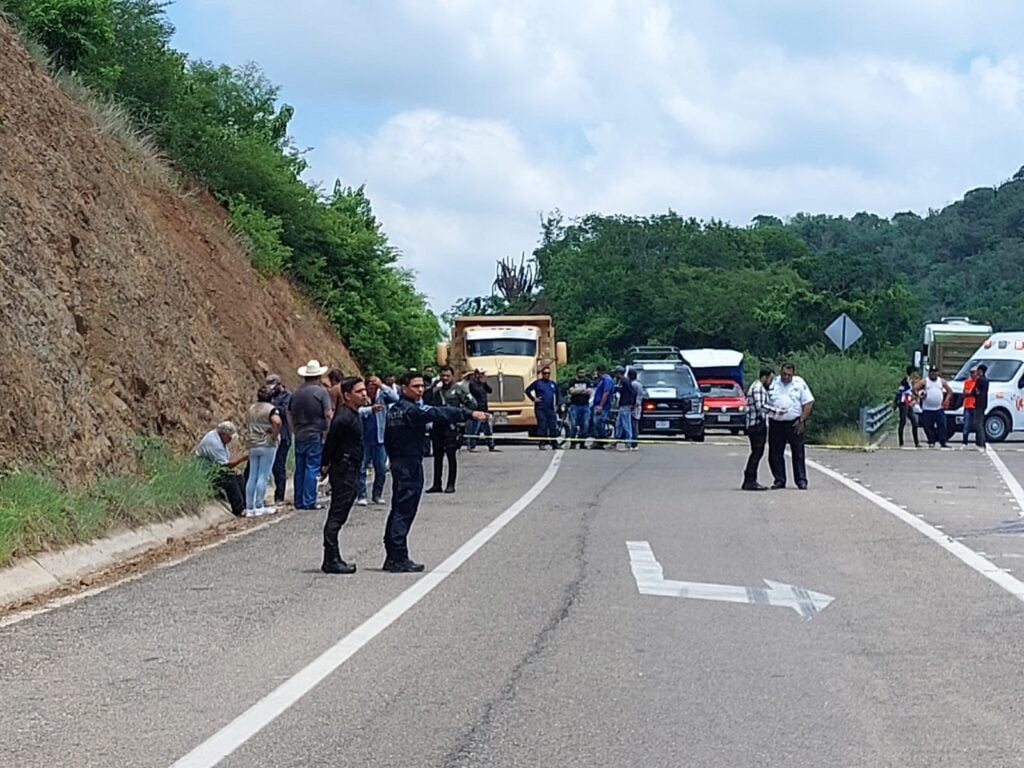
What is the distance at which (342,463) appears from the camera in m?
13.9

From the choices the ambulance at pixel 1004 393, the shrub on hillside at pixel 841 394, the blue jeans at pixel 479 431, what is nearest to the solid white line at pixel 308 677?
the blue jeans at pixel 479 431

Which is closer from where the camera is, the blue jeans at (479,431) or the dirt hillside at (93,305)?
the dirt hillside at (93,305)

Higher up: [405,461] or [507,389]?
[507,389]

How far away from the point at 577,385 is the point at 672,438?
518 cm

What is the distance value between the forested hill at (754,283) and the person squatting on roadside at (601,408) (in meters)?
36.7

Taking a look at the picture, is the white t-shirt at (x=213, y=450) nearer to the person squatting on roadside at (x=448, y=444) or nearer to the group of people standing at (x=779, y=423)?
the person squatting on roadside at (x=448, y=444)

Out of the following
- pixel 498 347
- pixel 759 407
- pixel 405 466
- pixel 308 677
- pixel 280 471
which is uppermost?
pixel 498 347

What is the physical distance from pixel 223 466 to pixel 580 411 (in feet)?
52.5

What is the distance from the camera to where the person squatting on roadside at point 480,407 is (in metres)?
29.3

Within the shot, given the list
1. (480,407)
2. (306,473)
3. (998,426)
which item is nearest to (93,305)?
(306,473)

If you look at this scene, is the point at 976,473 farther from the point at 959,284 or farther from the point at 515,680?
the point at 959,284

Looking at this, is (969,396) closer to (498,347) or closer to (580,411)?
(580,411)

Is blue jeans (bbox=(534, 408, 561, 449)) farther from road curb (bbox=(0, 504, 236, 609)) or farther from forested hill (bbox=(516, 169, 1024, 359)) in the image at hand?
forested hill (bbox=(516, 169, 1024, 359))

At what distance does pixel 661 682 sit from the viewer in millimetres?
8898
